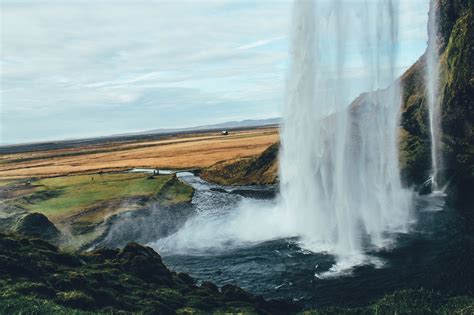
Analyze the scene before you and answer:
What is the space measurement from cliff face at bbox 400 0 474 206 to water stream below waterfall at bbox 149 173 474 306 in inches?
421

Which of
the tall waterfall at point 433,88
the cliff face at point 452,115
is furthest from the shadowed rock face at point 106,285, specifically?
the tall waterfall at point 433,88

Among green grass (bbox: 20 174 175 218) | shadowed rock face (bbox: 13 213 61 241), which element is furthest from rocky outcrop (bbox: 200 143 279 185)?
shadowed rock face (bbox: 13 213 61 241)

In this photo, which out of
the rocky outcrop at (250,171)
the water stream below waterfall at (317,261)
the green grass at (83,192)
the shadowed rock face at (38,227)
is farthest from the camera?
the rocky outcrop at (250,171)

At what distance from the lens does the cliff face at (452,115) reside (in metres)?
59.5

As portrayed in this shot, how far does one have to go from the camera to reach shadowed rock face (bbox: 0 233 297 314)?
2386 centimetres

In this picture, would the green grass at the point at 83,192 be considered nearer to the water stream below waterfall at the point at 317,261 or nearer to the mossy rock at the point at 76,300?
the water stream below waterfall at the point at 317,261

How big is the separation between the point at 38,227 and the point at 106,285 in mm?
22551

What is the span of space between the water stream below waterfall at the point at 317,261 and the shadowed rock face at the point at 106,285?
3321 mm

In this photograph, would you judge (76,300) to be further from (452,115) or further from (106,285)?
(452,115)

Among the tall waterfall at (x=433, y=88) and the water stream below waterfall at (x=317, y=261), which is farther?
the tall waterfall at (x=433, y=88)

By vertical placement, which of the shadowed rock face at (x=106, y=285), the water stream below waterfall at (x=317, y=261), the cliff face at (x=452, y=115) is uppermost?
the cliff face at (x=452, y=115)

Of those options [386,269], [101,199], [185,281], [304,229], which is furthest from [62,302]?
[101,199]

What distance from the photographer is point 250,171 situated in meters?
88.3

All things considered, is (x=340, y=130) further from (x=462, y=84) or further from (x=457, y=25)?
(x=457, y=25)
